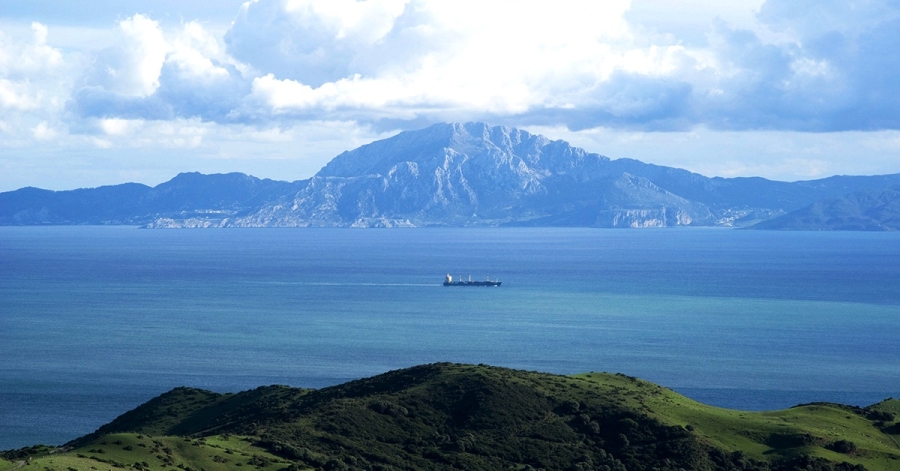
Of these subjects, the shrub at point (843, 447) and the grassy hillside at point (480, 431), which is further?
the shrub at point (843, 447)

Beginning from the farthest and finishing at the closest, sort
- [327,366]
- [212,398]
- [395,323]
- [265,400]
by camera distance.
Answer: [395,323] < [327,366] < [212,398] < [265,400]

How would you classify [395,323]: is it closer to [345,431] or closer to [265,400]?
[265,400]

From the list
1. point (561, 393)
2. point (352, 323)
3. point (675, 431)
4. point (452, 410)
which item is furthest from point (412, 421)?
point (352, 323)

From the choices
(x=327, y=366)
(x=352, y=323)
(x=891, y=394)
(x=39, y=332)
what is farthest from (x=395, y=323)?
(x=891, y=394)

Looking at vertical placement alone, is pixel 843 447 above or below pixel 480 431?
below

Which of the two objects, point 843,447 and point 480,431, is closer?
point 843,447

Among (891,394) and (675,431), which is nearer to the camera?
(675,431)

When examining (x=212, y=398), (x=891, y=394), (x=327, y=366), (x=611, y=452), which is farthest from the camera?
(x=327, y=366)

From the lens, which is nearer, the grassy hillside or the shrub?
the grassy hillside
